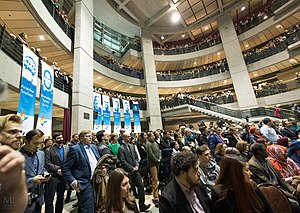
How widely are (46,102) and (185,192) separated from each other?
5.95 meters

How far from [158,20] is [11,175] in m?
19.2

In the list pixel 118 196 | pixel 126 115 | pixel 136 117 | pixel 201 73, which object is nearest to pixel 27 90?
pixel 118 196

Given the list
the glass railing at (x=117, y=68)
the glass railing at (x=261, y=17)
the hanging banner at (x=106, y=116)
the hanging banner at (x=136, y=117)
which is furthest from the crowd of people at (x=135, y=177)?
the glass railing at (x=261, y=17)

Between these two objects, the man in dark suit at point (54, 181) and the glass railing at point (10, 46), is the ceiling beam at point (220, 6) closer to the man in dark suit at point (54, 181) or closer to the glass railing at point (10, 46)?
the glass railing at point (10, 46)

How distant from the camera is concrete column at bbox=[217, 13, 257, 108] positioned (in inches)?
530

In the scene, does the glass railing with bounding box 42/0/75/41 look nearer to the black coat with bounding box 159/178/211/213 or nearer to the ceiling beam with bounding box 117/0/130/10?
the ceiling beam with bounding box 117/0/130/10

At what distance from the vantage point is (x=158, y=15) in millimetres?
16141

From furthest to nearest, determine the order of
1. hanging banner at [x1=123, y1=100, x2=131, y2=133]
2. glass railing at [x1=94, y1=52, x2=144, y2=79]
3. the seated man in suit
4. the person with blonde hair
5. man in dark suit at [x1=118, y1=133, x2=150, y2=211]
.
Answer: glass railing at [x1=94, y1=52, x2=144, y2=79] → hanging banner at [x1=123, y1=100, x2=131, y2=133] → man in dark suit at [x1=118, y1=133, x2=150, y2=211] → the seated man in suit → the person with blonde hair

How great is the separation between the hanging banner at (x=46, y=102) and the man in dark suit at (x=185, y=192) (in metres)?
5.15

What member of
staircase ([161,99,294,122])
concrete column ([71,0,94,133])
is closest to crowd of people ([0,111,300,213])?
concrete column ([71,0,94,133])

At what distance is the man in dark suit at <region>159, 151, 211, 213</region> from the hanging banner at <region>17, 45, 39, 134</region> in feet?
14.8

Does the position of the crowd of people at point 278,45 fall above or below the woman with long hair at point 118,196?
above

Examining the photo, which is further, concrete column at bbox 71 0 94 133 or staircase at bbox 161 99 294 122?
staircase at bbox 161 99 294 122

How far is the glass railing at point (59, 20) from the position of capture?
730cm
